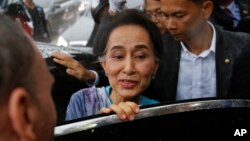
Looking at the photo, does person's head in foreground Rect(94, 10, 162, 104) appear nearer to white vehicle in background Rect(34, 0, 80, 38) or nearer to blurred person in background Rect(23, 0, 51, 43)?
blurred person in background Rect(23, 0, 51, 43)

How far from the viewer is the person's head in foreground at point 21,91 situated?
954 mm

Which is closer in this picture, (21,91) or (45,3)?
(21,91)

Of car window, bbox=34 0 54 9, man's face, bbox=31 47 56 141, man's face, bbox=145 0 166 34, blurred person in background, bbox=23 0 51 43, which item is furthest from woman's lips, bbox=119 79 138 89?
car window, bbox=34 0 54 9

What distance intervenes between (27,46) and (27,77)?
0.07 m

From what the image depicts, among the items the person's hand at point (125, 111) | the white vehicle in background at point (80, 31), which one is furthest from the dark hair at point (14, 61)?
the white vehicle in background at point (80, 31)

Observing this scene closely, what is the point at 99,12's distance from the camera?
4211 mm

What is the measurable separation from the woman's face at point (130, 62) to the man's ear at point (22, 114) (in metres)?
1.10

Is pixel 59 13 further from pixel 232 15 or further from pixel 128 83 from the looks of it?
pixel 128 83

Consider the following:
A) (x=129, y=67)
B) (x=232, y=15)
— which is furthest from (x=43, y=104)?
(x=232, y=15)

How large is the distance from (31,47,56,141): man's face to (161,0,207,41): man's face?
1497 millimetres

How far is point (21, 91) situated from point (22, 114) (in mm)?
43

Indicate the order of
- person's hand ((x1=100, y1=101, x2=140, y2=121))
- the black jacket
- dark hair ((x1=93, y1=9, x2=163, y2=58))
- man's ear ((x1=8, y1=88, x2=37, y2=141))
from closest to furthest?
1. man's ear ((x1=8, y1=88, x2=37, y2=141))
2. person's hand ((x1=100, y1=101, x2=140, y2=121))
3. dark hair ((x1=93, y1=9, x2=163, y2=58))
4. the black jacket

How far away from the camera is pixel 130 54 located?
2.08 metres

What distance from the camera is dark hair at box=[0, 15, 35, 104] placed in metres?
0.96
